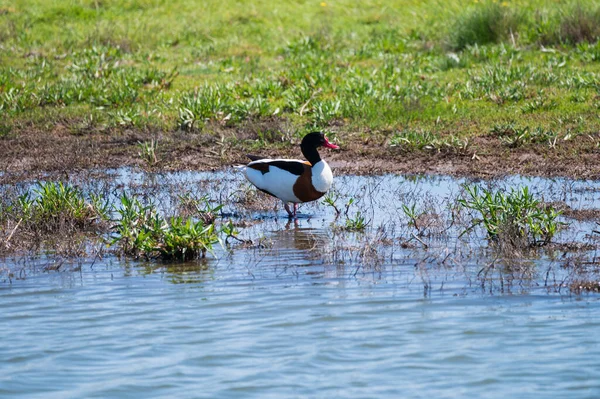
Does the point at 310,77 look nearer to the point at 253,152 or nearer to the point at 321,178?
the point at 253,152

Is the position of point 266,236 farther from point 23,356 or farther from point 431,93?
point 431,93

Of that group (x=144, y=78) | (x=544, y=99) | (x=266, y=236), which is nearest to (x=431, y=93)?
(x=544, y=99)

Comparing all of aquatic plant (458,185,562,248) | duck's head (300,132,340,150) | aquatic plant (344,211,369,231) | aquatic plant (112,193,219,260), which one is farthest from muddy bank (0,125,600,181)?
aquatic plant (112,193,219,260)

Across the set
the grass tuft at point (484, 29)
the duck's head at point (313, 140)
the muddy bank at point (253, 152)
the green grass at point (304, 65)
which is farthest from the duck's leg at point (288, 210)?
the grass tuft at point (484, 29)

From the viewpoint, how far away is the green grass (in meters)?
14.8

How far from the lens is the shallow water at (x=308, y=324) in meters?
5.97

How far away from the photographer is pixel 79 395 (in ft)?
19.1

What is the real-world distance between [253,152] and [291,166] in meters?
2.98

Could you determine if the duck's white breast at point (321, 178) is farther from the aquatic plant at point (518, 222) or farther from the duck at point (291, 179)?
the aquatic plant at point (518, 222)

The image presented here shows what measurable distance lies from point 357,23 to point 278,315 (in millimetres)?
16946

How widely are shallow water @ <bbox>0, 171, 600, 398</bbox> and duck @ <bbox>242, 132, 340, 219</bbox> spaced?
3.09ft


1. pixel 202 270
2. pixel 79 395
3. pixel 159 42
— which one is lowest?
pixel 79 395

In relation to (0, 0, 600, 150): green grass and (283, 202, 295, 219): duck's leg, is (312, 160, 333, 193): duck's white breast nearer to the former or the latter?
(283, 202, 295, 219): duck's leg

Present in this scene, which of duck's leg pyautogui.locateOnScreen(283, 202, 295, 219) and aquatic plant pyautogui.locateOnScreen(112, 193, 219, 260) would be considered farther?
duck's leg pyautogui.locateOnScreen(283, 202, 295, 219)
